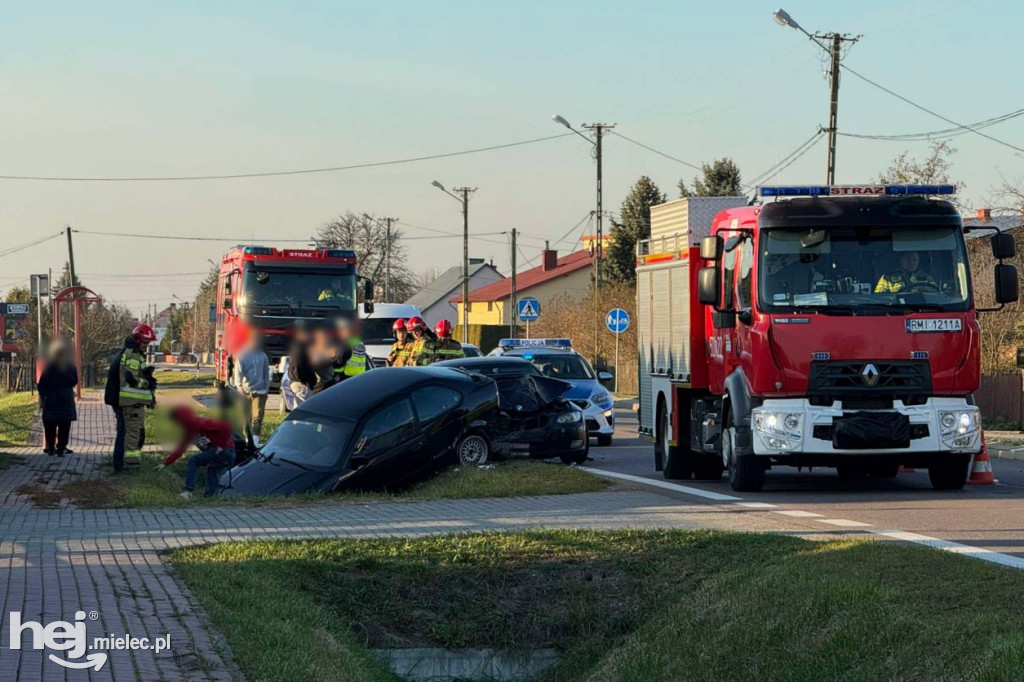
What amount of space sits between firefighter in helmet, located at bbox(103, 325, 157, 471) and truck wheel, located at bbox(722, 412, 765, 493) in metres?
7.32

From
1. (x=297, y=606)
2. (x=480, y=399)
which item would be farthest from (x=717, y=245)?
(x=297, y=606)

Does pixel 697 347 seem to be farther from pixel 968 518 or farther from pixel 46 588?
pixel 46 588

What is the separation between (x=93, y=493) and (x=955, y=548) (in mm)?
9456

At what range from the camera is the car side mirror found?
14.4 m

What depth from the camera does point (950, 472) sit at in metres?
14.9

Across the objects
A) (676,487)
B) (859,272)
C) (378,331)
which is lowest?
(676,487)

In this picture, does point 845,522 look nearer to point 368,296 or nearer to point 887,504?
point 887,504

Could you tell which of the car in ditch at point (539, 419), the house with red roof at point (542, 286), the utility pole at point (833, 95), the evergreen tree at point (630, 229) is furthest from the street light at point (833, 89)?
the house with red roof at point (542, 286)

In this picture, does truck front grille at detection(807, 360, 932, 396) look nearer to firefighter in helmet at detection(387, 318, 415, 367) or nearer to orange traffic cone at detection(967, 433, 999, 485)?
orange traffic cone at detection(967, 433, 999, 485)

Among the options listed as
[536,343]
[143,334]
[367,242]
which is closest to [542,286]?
[367,242]

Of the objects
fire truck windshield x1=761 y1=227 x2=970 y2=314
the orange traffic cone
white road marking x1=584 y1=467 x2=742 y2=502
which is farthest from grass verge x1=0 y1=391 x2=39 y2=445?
the orange traffic cone

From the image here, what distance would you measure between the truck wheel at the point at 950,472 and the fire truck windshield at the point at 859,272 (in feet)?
5.75

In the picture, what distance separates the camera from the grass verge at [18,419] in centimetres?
2536

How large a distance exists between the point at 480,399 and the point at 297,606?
8.23m
